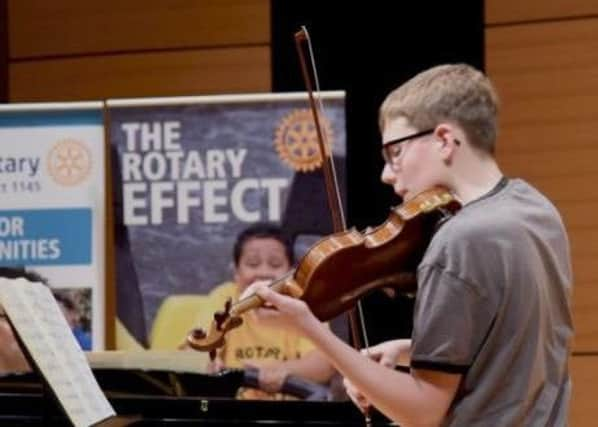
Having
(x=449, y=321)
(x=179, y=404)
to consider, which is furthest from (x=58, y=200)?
(x=449, y=321)

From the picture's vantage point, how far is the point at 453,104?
5.50 feet

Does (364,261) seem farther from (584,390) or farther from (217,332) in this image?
(584,390)

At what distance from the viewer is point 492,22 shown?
395 centimetres

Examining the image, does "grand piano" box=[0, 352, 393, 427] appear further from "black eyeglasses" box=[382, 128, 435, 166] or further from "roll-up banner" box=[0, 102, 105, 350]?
"roll-up banner" box=[0, 102, 105, 350]

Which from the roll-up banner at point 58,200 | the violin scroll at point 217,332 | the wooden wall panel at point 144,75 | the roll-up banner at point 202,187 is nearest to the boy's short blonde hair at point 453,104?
the violin scroll at point 217,332

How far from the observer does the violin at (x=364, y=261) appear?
1.64 meters

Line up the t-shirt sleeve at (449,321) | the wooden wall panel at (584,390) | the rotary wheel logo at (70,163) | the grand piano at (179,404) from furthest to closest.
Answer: the wooden wall panel at (584,390)
the rotary wheel logo at (70,163)
the grand piano at (179,404)
the t-shirt sleeve at (449,321)

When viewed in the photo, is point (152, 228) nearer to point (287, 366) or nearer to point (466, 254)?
point (287, 366)

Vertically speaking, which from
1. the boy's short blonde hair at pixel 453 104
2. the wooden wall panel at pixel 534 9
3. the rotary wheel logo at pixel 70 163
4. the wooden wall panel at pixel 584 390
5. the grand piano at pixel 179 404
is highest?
the wooden wall panel at pixel 534 9

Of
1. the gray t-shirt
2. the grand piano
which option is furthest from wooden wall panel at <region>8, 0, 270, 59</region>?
the gray t-shirt

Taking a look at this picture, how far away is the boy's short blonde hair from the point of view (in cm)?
168

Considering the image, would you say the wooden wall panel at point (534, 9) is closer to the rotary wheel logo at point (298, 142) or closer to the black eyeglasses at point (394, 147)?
the rotary wheel logo at point (298, 142)

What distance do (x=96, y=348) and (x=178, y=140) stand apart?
28.2 inches

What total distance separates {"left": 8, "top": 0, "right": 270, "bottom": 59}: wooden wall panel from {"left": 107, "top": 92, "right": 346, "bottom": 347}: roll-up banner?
2.45ft
